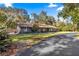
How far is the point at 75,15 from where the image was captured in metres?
2.34

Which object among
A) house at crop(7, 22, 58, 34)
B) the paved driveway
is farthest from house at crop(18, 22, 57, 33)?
the paved driveway

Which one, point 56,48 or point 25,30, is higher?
point 25,30

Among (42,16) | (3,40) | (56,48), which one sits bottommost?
(56,48)

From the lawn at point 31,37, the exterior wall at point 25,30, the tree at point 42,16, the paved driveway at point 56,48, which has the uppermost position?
the tree at point 42,16

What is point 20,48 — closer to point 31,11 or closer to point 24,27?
point 24,27

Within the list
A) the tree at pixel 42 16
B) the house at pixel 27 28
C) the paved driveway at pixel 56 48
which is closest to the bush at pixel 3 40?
the house at pixel 27 28

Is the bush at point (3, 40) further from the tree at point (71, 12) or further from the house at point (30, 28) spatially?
the tree at point (71, 12)

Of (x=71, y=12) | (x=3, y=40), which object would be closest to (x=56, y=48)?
(x=71, y=12)

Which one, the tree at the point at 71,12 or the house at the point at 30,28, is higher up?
the tree at the point at 71,12

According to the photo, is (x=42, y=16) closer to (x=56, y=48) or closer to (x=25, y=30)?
(x=25, y=30)

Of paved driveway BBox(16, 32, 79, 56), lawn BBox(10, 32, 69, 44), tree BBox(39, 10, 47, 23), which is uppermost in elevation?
tree BBox(39, 10, 47, 23)

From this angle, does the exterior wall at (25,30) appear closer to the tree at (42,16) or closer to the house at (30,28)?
the house at (30,28)

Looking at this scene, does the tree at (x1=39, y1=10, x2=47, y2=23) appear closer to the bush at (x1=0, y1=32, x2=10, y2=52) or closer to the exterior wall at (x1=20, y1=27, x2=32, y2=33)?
the exterior wall at (x1=20, y1=27, x2=32, y2=33)

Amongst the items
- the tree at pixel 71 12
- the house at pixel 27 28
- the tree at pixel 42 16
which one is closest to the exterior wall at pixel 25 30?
the house at pixel 27 28
